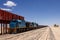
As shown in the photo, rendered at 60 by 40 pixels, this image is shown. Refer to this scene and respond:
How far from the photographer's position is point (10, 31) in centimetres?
3241

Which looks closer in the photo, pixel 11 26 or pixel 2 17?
pixel 2 17

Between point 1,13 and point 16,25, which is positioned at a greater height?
point 1,13

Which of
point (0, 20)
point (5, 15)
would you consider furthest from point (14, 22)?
point (0, 20)

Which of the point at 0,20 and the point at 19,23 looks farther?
the point at 19,23

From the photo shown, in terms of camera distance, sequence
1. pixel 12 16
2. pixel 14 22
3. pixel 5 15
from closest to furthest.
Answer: pixel 5 15, pixel 14 22, pixel 12 16

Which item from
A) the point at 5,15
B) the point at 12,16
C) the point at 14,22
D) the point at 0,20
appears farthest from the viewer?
the point at 12,16

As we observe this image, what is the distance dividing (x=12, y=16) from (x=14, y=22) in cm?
410

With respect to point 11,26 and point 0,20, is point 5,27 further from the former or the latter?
point 0,20

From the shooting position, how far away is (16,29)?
3259 cm

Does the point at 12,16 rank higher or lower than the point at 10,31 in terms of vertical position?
higher

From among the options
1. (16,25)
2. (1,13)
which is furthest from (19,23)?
(1,13)

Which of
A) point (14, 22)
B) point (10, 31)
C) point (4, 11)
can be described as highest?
point (4, 11)

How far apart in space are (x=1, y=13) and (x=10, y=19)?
6.55 metres

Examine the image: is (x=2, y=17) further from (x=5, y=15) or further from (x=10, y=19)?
(x=10, y=19)
